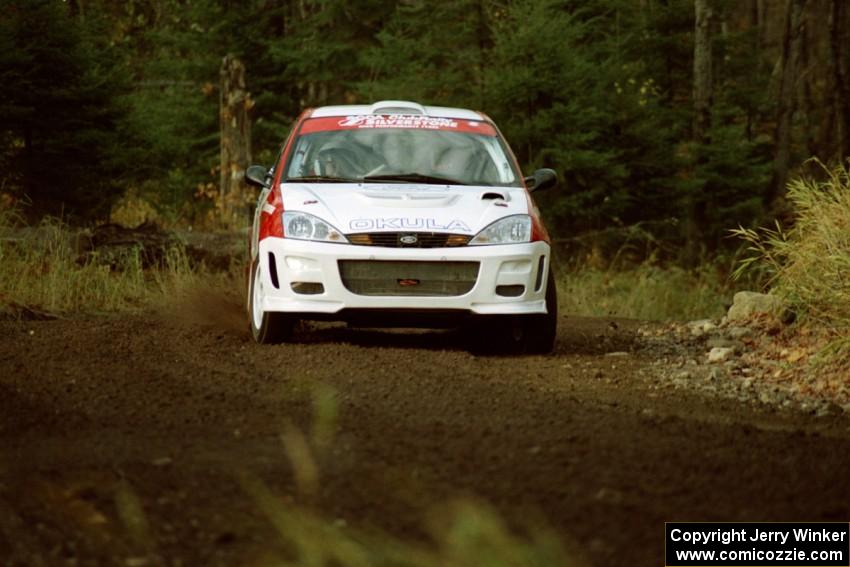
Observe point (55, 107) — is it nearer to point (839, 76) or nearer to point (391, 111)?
point (391, 111)

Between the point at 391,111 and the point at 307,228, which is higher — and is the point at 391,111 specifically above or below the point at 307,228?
above

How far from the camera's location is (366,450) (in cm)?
576

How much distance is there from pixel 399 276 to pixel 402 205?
526 mm

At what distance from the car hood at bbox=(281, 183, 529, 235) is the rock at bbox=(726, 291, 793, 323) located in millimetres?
2780

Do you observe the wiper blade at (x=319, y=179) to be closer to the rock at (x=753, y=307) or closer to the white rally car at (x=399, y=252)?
the white rally car at (x=399, y=252)

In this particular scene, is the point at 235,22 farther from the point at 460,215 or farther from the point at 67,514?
the point at 67,514

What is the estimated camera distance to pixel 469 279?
31.5ft

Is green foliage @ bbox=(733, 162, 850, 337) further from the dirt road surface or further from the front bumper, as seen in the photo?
the front bumper

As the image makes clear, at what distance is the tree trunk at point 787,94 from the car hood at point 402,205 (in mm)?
18386

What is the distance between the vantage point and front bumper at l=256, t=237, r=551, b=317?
9477 millimetres

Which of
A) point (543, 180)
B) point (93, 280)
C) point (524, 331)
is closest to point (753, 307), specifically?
point (543, 180)

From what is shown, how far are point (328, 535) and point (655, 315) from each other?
547 inches

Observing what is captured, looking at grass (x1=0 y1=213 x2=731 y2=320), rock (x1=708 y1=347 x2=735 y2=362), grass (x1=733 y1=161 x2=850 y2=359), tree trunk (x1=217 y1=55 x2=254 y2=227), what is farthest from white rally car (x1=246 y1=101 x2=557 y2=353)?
tree trunk (x1=217 y1=55 x2=254 y2=227)

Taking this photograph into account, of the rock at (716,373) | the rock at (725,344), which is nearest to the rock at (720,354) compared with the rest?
the rock at (725,344)
